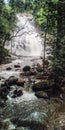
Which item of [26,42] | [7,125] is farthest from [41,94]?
[26,42]

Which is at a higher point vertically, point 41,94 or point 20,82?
point 41,94

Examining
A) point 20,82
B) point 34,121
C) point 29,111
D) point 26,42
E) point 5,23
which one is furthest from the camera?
point 26,42

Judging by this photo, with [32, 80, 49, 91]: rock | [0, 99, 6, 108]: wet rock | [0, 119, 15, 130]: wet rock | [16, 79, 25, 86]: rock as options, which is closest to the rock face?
[16, 79, 25, 86]: rock

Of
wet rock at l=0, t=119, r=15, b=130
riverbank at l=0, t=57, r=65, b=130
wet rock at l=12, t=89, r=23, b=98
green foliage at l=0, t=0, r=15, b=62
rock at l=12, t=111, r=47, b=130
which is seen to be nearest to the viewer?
wet rock at l=0, t=119, r=15, b=130

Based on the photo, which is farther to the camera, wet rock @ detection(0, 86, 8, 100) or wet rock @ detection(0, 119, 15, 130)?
wet rock @ detection(0, 86, 8, 100)

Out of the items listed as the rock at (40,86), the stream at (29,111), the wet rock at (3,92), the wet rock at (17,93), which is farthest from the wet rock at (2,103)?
the rock at (40,86)

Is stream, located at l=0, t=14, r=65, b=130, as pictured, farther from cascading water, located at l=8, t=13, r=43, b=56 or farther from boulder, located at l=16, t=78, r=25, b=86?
cascading water, located at l=8, t=13, r=43, b=56

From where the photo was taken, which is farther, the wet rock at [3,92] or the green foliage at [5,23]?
the green foliage at [5,23]

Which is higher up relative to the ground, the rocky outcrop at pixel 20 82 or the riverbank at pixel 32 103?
the riverbank at pixel 32 103

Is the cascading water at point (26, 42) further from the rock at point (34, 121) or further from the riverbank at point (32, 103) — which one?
the rock at point (34, 121)

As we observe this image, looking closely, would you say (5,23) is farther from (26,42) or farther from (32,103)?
(32,103)

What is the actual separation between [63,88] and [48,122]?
14.0 ft

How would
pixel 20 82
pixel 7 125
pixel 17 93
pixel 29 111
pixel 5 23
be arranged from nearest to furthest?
pixel 7 125 < pixel 29 111 < pixel 17 93 < pixel 20 82 < pixel 5 23

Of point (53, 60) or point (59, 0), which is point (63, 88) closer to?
point (53, 60)
